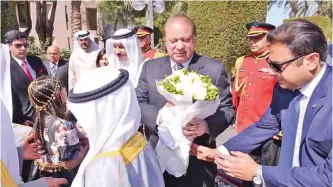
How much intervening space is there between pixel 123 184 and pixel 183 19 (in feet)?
5.00

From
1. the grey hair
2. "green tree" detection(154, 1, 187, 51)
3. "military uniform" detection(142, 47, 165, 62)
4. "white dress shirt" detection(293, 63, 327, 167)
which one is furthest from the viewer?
"green tree" detection(154, 1, 187, 51)

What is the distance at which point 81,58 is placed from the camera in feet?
22.3

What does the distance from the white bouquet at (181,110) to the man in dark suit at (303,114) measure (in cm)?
43

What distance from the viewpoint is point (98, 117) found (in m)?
1.97

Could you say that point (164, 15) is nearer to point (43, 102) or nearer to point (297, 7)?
point (297, 7)

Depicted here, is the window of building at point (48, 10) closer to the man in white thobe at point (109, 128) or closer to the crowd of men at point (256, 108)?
the crowd of men at point (256, 108)

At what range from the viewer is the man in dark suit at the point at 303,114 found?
6.33 ft

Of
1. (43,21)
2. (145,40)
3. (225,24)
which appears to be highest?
(145,40)

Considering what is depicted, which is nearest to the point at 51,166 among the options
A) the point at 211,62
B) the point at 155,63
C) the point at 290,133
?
the point at 155,63

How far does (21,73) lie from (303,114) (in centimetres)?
406

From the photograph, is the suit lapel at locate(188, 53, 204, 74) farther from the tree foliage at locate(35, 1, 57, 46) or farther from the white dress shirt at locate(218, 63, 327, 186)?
the tree foliage at locate(35, 1, 57, 46)

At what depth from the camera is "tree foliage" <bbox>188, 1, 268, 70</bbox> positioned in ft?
37.2

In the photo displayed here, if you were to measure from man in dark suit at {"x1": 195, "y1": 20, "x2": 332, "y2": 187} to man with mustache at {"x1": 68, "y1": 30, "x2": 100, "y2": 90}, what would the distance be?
4786 millimetres

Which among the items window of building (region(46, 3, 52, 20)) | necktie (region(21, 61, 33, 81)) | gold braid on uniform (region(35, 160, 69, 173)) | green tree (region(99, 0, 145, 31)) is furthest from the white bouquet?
window of building (region(46, 3, 52, 20))
